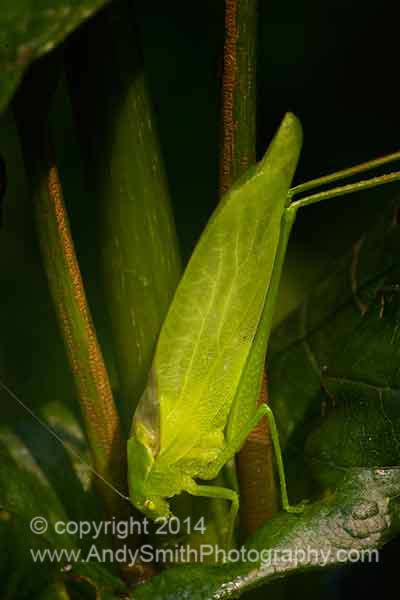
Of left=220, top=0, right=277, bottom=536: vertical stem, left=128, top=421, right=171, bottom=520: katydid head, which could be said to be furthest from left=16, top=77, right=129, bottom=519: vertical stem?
left=220, top=0, right=277, bottom=536: vertical stem

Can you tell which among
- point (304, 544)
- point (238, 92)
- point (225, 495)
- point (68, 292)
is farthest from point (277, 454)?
point (238, 92)

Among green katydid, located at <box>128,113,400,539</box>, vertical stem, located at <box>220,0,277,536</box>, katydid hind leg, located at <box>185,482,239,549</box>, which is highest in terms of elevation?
vertical stem, located at <box>220,0,277,536</box>

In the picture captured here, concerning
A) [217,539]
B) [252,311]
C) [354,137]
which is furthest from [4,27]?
[354,137]

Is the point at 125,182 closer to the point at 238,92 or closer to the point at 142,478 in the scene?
the point at 238,92

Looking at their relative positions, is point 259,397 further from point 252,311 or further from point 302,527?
point 302,527

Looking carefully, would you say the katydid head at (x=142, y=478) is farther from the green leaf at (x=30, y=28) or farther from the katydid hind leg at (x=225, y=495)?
the green leaf at (x=30, y=28)

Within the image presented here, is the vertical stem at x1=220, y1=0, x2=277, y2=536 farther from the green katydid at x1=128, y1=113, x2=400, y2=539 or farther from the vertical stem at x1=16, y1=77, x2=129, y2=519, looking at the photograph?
the vertical stem at x1=16, y1=77, x2=129, y2=519
